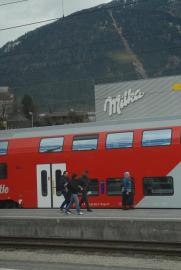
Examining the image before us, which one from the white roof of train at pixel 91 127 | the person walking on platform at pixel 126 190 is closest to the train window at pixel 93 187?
the person walking on platform at pixel 126 190

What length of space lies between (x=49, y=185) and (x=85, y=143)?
8.94 ft

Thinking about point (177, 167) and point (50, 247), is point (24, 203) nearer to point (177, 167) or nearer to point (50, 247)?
point (177, 167)

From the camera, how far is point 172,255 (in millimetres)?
14500

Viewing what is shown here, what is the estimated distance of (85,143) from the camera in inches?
1019

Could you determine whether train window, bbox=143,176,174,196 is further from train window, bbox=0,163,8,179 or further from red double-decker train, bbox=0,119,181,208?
train window, bbox=0,163,8,179

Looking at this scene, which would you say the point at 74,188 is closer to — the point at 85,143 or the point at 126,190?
the point at 126,190

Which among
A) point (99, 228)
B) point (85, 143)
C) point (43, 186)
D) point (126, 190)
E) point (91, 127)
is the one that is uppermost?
point (91, 127)

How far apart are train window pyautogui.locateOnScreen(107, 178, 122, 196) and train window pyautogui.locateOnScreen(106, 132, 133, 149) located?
4.83 feet

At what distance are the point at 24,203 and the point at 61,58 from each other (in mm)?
160449

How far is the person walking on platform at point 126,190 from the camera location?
23336 millimetres

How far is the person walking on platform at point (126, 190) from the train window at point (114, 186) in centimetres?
136

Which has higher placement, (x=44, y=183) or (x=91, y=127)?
(x=91, y=127)

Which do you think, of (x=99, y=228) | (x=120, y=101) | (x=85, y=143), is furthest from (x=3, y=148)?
(x=99, y=228)

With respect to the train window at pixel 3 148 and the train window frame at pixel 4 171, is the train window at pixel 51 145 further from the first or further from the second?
the train window frame at pixel 4 171
